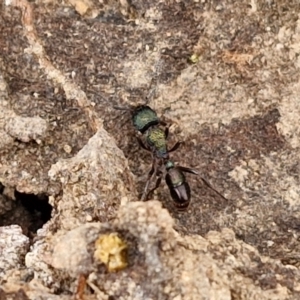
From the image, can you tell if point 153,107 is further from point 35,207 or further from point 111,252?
point 111,252

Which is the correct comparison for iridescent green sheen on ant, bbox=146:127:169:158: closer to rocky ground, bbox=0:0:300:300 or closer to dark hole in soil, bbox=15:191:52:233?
rocky ground, bbox=0:0:300:300

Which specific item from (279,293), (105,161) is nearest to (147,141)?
(105,161)

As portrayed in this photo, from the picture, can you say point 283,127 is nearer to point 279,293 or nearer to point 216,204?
point 216,204

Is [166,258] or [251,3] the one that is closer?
[166,258]

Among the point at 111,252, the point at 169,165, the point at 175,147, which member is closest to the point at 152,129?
the point at 175,147

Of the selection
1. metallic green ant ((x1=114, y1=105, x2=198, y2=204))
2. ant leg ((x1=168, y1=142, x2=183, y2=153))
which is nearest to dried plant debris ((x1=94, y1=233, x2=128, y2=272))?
metallic green ant ((x1=114, y1=105, x2=198, y2=204))

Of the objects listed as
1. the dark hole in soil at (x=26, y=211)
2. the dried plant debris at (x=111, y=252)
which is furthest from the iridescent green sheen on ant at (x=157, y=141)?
the dried plant debris at (x=111, y=252)

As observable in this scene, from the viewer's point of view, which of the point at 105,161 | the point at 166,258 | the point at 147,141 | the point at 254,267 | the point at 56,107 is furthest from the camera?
the point at 147,141
